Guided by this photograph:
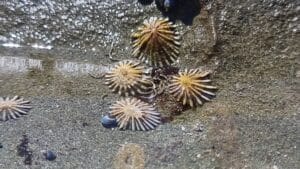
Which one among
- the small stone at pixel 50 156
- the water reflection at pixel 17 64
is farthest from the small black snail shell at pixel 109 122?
the water reflection at pixel 17 64

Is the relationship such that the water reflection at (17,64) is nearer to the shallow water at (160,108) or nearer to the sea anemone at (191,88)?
the shallow water at (160,108)

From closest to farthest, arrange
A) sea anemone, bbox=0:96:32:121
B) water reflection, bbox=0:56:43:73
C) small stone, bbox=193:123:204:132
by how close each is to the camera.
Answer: small stone, bbox=193:123:204:132 → sea anemone, bbox=0:96:32:121 → water reflection, bbox=0:56:43:73

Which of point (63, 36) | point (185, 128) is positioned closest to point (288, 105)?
point (185, 128)

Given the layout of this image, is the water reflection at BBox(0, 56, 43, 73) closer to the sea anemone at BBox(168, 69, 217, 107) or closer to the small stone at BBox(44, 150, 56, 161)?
the small stone at BBox(44, 150, 56, 161)

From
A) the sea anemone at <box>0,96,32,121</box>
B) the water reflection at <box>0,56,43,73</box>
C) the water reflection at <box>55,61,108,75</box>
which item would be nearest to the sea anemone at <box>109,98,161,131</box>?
the water reflection at <box>55,61,108,75</box>

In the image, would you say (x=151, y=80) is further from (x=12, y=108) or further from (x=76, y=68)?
(x=12, y=108)

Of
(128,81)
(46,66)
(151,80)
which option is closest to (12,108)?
(46,66)

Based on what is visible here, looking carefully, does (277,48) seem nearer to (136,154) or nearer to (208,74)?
(208,74)

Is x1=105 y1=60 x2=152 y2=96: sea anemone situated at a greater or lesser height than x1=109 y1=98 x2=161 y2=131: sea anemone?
greater
